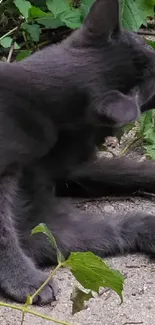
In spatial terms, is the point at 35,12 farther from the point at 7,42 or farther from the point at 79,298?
the point at 79,298

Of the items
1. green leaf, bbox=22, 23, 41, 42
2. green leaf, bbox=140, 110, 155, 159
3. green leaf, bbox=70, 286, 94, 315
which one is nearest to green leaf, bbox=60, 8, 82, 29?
green leaf, bbox=22, 23, 41, 42

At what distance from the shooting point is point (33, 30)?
3465mm

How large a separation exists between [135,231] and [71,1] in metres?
1.36

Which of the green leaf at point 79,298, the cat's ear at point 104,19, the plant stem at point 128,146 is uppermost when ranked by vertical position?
the cat's ear at point 104,19

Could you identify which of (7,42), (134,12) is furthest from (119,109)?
(7,42)

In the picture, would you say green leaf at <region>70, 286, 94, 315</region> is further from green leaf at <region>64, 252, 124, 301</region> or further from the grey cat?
the grey cat

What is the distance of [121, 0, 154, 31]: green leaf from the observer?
313cm

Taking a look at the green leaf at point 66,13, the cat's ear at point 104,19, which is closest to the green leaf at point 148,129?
the green leaf at point 66,13

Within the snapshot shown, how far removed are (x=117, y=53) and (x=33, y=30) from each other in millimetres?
1223

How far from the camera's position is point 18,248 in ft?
6.98

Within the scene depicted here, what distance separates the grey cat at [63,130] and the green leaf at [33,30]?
1091 millimetres

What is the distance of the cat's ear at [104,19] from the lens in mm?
2305

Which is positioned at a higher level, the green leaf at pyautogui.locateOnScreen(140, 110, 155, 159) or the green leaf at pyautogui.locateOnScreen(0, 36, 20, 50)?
the green leaf at pyautogui.locateOnScreen(0, 36, 20, 50)

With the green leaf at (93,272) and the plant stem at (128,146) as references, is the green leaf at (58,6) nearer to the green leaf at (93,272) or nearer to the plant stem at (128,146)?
the plant stem at (128,146)
